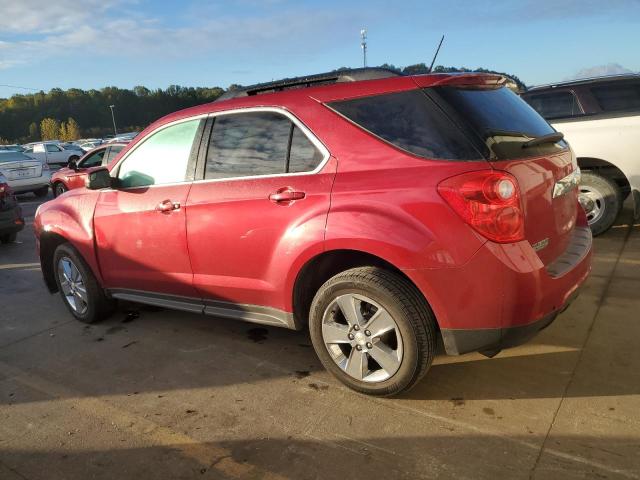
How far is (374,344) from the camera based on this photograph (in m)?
2.89

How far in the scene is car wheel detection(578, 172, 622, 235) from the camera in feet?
19.2

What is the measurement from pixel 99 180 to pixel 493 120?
2968 mm

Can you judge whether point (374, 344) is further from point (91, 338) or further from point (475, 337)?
point (91, 338)

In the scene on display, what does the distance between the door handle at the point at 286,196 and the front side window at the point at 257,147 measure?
0.43 ft

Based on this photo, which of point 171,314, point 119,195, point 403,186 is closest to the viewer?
point 403,186

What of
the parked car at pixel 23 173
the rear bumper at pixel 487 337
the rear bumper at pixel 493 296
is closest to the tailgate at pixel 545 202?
the rear bumper at pixel 493 296

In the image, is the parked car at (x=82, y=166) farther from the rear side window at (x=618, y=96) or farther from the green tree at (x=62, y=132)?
the green tree at (x=62, y=132)

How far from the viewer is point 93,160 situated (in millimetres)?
11703

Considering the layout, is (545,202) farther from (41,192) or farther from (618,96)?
(41,192)

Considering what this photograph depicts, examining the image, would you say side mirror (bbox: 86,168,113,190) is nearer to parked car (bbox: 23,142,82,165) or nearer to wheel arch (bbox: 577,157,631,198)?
wheel arch (bbox: 577,157,631,198)

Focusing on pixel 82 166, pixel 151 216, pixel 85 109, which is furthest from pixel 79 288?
pixel 85 109

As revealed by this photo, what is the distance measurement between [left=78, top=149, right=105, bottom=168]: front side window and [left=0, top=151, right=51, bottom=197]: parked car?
192 inches

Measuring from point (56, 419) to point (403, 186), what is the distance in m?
2.46

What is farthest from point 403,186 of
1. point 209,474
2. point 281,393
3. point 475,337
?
point 209,474
